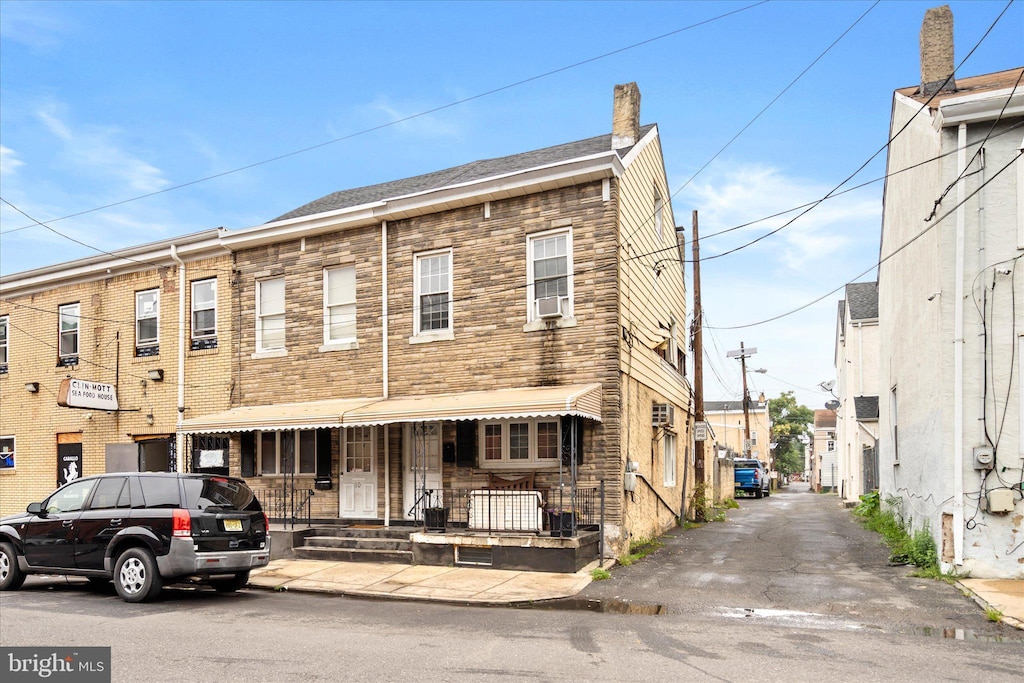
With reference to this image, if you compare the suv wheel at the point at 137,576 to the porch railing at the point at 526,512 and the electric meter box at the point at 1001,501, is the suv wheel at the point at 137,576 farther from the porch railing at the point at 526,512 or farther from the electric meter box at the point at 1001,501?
the electric meter box at the point at 1001,501

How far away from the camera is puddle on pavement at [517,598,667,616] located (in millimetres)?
10156

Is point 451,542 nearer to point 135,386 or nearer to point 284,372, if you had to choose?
point 284,372

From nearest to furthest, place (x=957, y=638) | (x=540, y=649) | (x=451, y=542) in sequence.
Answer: (x=540, y=649) < (x=957, y=638) < (x=451, y=542)

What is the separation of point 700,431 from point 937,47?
10640mm

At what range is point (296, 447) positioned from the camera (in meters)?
16.8

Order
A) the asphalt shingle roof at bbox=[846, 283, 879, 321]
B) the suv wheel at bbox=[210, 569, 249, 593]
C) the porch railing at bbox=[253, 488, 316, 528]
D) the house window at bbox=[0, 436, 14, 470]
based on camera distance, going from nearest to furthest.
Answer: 1. the suv wheel at bbox=[210, 569, 249, 593]
2. the porch railing at bbox=[253, 488, 316, 528]
3. the house window at bbox=[0, 436, 14, 470]
4. the asphalt shingle roof at bbox=[846, 283, 879, 321]

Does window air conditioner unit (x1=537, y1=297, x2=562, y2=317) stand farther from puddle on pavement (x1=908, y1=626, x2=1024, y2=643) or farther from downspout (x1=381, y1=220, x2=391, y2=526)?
puddle on pavement (x1=908, y1=626, x2=1024, y2=643)

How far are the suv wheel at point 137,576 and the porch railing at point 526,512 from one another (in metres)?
4.53

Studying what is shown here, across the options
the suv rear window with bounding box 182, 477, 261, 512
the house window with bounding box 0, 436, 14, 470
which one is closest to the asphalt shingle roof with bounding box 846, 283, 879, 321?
the suv rear window with bounding box 182, 477, 261, 512

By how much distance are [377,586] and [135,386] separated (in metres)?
10.5

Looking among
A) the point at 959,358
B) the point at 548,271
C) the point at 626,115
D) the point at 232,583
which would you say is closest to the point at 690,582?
the point at 959,358

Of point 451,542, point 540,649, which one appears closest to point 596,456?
point 451,542

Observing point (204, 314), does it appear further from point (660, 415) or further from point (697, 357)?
point (697, 357)

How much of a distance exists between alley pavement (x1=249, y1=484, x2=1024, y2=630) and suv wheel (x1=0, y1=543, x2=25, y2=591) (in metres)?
3.37
